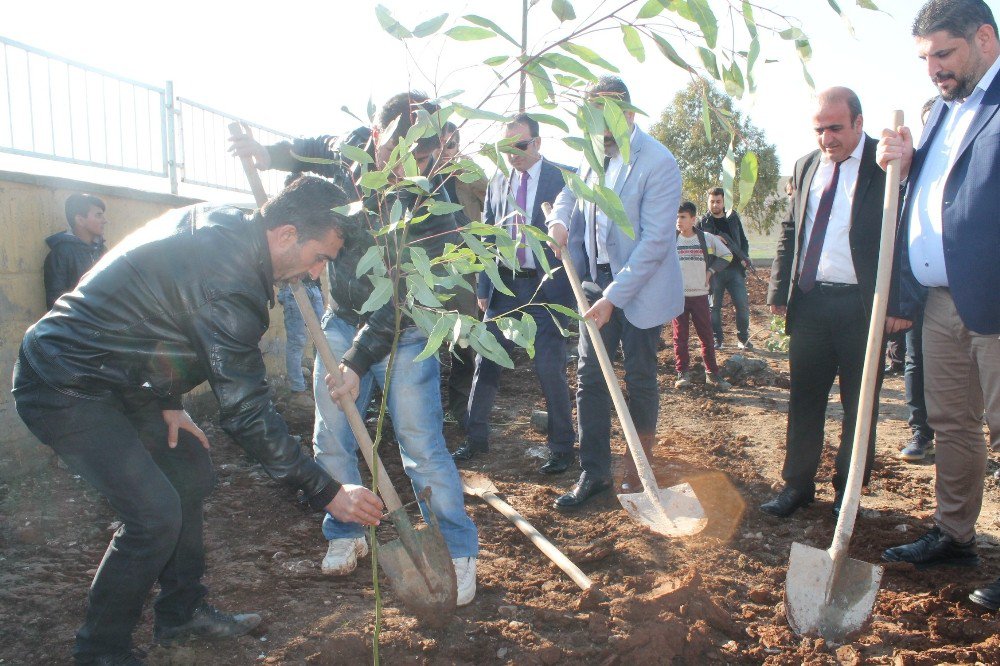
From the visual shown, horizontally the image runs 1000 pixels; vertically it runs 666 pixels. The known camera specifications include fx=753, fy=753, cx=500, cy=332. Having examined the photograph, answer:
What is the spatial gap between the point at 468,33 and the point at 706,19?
0.50 m

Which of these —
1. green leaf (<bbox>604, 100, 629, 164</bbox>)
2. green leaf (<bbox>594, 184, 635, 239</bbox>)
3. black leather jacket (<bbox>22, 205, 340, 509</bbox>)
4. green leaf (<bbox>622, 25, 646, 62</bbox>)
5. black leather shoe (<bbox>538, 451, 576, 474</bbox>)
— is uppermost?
green leaf (<bbox>622, 25, 646, 62</bbox>)

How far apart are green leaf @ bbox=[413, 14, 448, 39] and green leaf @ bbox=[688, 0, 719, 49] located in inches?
20.6

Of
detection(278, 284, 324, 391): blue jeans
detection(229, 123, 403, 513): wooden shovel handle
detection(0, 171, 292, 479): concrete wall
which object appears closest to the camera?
detection(229, 123, 403, 513): wooden shovel handle

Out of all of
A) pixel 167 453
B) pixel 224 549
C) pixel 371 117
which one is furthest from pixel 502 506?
pixel 371 117

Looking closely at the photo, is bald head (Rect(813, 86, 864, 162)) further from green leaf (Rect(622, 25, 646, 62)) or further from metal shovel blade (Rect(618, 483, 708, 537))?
green leaf (Rect(622, 25, 646, 62))

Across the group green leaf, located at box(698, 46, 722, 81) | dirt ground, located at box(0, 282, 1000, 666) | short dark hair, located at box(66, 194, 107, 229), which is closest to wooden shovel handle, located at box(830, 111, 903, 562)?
dirt ground, located at box(0, 282, 1000, 666)

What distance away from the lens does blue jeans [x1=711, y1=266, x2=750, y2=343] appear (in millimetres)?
8859

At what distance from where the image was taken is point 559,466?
14.9 feet

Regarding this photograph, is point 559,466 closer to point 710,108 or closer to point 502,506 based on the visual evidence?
point 502,506

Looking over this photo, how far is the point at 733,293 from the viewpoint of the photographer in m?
8.94

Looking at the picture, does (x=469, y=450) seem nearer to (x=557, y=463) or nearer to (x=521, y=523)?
(x=557, y=463)

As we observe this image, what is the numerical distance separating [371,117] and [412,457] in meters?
1.50

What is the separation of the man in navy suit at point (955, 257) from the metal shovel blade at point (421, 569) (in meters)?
1.87

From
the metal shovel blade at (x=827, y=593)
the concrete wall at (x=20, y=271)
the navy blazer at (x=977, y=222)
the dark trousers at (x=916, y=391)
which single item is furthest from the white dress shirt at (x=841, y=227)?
the concrete wall at (x=20, y=271)
